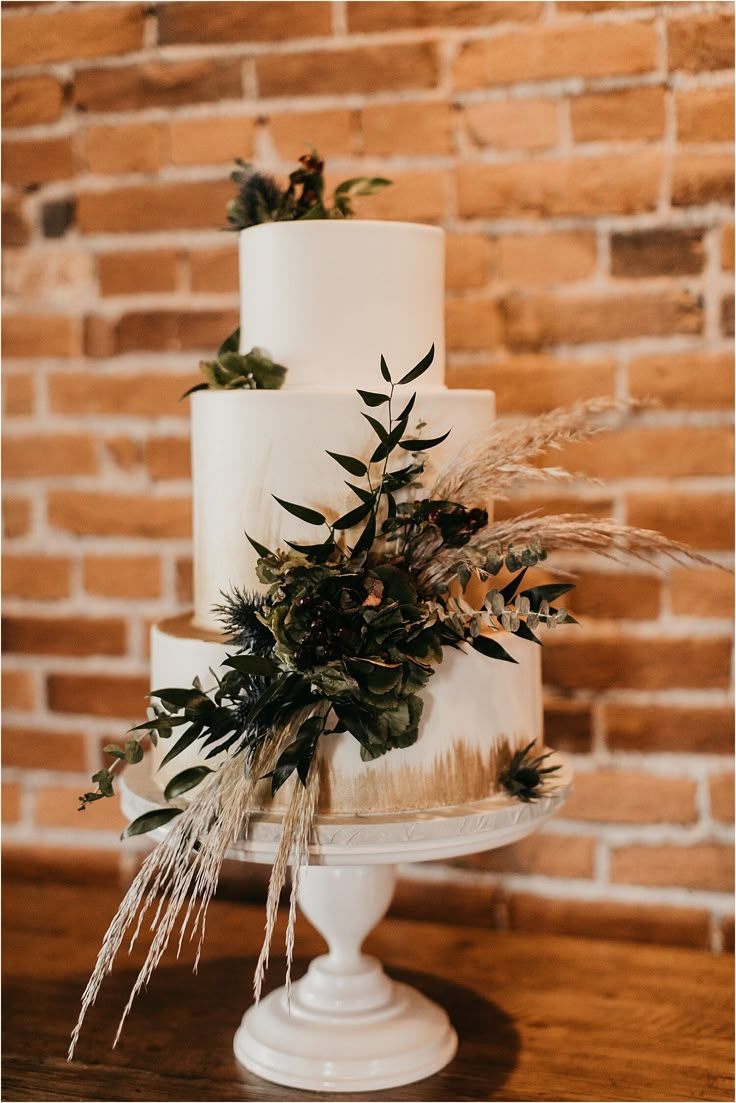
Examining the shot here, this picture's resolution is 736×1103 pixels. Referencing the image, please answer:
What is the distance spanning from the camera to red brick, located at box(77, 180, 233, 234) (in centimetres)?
135

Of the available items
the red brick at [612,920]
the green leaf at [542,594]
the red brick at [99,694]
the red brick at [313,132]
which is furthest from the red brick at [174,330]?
the red brick at [612,920]

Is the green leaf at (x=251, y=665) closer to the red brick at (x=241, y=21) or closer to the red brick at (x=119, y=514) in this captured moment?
the red brick at (x=119, y=514)

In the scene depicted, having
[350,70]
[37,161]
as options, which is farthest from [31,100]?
[350,70]

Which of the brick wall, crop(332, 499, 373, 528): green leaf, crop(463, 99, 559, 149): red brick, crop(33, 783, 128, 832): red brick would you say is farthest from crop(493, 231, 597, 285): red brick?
crop(33, 783, 128, 832): red brick

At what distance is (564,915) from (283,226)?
873mm

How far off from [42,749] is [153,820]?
647 millimetres

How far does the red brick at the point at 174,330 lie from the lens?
53.7 inches

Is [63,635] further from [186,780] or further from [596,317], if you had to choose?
[596,317]

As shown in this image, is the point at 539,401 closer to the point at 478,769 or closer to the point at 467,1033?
the point at 478,769

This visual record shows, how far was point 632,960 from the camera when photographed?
122cm

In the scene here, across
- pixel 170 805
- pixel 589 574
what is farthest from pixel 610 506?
pixel 170 805

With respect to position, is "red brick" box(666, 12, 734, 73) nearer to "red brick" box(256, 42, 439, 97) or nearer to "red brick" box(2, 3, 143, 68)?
"red brick" box(256, 42, 439, 97)

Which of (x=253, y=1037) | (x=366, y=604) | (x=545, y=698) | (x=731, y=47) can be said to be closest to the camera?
(x=366, y=604)

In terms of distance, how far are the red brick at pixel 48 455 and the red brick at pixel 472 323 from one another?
1.63 ft
